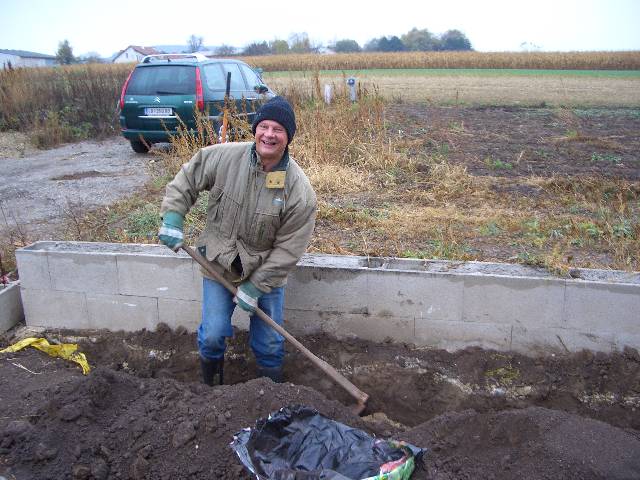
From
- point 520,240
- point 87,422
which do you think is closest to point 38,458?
point 87,422

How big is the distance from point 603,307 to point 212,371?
2472 mm

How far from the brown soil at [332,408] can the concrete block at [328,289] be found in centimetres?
25

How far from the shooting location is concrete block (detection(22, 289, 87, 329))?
4395 millimetres

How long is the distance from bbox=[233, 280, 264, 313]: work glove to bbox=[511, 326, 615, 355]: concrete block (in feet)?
5.63

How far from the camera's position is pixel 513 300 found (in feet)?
12.5

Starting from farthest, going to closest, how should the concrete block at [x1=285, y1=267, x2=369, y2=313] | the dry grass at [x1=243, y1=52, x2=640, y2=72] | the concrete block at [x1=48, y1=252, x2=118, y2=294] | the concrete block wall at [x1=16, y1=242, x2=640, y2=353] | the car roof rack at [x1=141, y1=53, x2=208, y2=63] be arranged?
the dry grass at [x1=243, y1=52, x2=640, y2=72] → the car roof rack at [x1=141, y1=53, x2=208, y2=63] → the concrete block at [x1=48, y1=252, x2=118, y2=294] → the concrete block at [x1=285, y1=267, x2=369, y2=313] → the concrete block wall at [x1=16, y1=242, x2=640, y2=353]

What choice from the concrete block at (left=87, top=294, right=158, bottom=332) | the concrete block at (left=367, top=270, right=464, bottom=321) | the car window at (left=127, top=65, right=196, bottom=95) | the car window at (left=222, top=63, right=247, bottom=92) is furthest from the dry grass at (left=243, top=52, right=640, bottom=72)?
the concrete block at (left=367, top=270, right=464, bottom=321)

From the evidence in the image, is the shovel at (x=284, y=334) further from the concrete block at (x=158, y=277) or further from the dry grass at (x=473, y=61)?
the dry grass at (x=473, y=61)

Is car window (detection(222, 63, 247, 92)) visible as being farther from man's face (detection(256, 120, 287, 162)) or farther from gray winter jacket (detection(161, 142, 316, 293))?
man's face (detection(256, 120, 287, 162))

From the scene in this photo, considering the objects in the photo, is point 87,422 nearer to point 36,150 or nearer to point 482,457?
point 482,457

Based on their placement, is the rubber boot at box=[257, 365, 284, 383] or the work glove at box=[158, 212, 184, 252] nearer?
Result: the work glove at box=[158, 212, 184, 252]

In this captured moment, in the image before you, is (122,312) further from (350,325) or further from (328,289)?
(350,325)

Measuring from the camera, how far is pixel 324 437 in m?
2.71

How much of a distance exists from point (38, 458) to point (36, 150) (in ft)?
34.3
